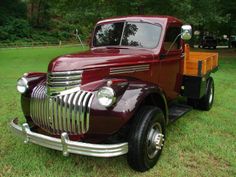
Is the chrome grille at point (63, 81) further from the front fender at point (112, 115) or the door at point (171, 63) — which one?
the door at point (171, 63)

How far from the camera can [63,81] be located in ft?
12.8

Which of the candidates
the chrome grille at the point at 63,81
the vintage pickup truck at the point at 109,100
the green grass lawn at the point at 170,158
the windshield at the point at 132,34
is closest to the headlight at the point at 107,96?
the vintage pickup truck at the point at 109,100

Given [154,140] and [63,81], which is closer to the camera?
[63,81]

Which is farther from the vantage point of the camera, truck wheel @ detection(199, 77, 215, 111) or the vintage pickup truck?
truck wheel @ detection(199, 77, 215, 111)

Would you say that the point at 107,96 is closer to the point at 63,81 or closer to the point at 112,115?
the point at 112,115

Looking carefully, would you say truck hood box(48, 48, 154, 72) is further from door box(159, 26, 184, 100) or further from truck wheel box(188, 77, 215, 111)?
truck wheel box(188, 77, 215, 111)

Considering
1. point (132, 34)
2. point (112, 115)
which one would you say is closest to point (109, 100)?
point (112, 115)

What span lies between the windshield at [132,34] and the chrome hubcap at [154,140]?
1445mm

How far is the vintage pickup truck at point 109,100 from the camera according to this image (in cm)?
361

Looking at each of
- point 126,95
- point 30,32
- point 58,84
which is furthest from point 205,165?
point 30,32

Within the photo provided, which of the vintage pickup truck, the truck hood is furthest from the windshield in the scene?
the truck hood

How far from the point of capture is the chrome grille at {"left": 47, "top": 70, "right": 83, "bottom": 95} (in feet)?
12.7

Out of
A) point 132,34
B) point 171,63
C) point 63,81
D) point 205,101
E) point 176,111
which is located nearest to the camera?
point 63,81

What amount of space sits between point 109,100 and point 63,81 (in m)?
0.70
